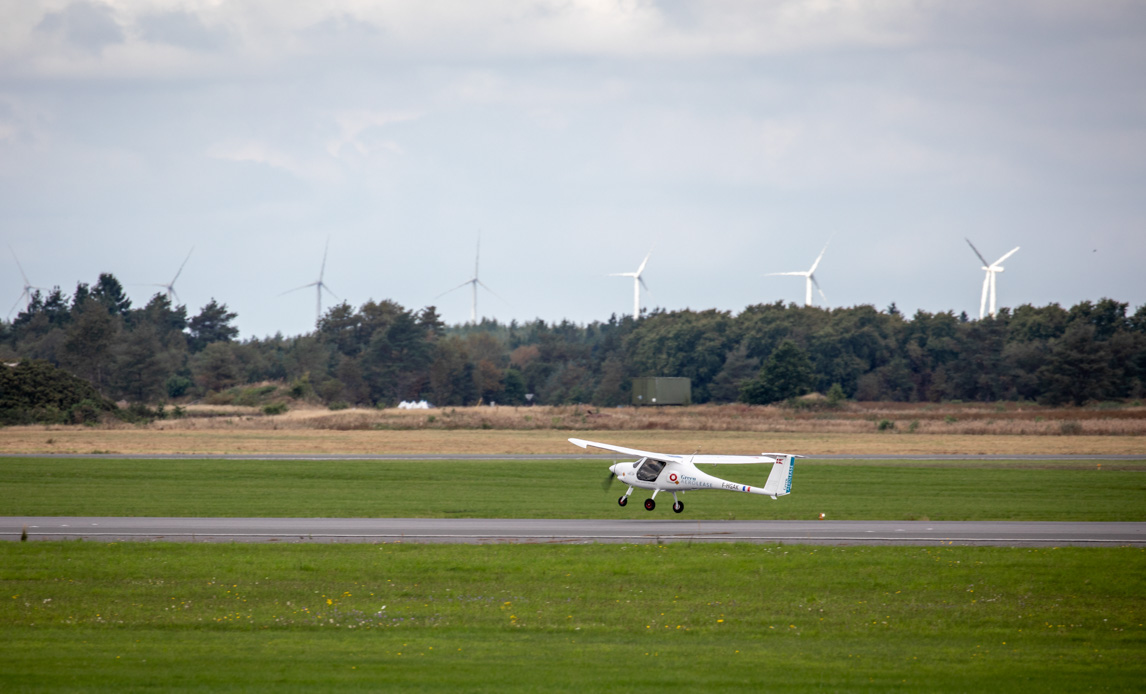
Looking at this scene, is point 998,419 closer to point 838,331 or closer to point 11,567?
point 838,331

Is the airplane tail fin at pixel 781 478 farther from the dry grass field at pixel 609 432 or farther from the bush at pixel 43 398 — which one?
the bush at pixel 43 398

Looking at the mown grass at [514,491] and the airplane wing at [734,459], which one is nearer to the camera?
the airplane wing at [734,459]

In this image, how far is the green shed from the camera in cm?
11800

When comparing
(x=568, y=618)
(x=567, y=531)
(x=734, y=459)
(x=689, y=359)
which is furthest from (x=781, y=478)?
(x=689, y=359)

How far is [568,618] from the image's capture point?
17.2m

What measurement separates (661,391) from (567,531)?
91.7 m

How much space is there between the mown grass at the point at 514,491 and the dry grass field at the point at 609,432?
418 inches

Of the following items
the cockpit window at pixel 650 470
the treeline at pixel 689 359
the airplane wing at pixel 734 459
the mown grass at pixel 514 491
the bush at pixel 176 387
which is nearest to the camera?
the airplane wing at pixel 734 459

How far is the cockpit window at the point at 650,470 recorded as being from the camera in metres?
31.1

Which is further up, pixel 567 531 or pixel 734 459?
pixel 734 459

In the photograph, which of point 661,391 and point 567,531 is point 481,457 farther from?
point 661,391

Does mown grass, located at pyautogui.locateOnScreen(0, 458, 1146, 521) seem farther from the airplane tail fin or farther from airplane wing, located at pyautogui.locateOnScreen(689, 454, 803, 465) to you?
airplane wing, located at pyautogui.locateOnScreen(689, 454, 803, 465)

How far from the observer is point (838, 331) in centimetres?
13438

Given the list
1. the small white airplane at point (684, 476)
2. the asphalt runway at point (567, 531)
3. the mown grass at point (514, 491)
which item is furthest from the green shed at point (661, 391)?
the asphalt runway at point (567, 531)
